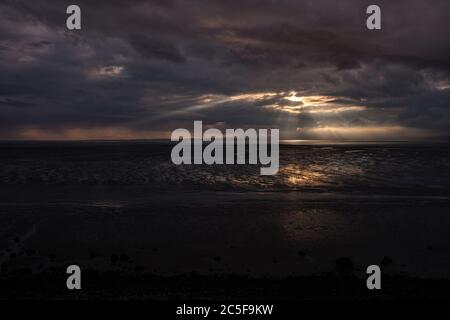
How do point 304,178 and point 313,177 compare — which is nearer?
point 304,178

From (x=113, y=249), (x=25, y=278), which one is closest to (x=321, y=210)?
(x=113, y=249)

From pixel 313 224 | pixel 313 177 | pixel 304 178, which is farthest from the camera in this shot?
pixel 313 177

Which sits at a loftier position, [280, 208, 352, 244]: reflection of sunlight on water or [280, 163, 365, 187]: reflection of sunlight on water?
[280, 163, 365, 187]: reflection of sunlight on water

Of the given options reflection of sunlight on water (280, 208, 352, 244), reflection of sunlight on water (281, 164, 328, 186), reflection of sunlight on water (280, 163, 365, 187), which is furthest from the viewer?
reflection of sunlight on water (281, 164, 328, 186)

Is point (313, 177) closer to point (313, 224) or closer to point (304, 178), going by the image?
point (304, 178)

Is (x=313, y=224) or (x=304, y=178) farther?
(x=304, y=178)

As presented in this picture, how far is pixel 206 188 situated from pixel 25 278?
20.5 m

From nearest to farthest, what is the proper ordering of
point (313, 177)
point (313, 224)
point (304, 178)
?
point (313, 224) < point (304, 178) < point (313, 177)

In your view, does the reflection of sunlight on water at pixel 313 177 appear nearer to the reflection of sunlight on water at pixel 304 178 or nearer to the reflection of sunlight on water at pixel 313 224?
the reflection of sunlight on water at pixel 304 178

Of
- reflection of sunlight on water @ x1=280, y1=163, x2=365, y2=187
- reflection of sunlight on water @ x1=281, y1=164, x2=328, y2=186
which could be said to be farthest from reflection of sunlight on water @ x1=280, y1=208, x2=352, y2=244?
reflection of sunlight on water @ x1=281, y1=164, x2=328, y2=186

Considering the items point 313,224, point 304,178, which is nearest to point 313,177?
point 304,178

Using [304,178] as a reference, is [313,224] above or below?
below

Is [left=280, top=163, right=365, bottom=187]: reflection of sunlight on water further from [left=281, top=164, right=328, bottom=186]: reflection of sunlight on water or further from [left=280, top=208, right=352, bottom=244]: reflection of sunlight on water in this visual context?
[left=280, top=208, right=352, bottom=244]: reflection of sunlight on water

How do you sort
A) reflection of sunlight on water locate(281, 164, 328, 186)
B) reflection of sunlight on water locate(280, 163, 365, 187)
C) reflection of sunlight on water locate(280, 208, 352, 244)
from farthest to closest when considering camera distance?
reflection of sunlight on water locate(281, 164, 328, 186) → reflection of sunlight on water locate(280, 163, 365, 187) → reflection of sunlight on water locate(280, 208, 352, 244)
